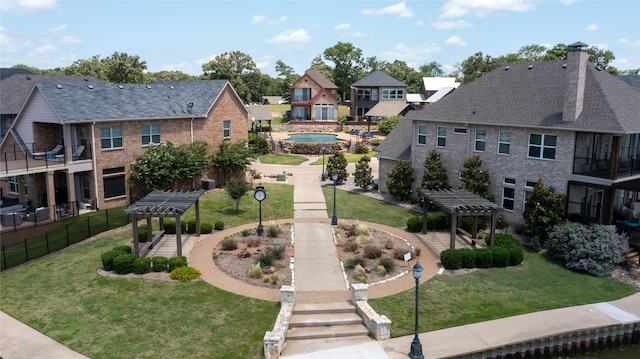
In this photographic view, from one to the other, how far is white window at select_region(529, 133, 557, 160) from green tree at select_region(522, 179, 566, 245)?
159cm

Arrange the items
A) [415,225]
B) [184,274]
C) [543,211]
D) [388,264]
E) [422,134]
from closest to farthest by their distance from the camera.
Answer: [184,274], [388,264], [543,211], [415,225], [422,134]

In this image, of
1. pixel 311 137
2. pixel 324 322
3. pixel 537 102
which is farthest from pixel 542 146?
pixel 311 137

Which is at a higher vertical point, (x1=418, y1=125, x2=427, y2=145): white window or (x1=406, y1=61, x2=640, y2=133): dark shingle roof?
(x1=406, y1=61, x2=640, y2=133): dark shingle roof

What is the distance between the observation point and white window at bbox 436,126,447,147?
30962mm

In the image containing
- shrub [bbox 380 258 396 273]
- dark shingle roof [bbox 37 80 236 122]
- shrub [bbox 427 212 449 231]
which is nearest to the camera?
shrub [bbox 380 258 396 273]

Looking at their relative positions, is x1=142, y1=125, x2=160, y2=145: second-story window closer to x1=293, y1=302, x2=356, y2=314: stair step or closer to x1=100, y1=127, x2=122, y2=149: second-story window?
x1=100, y1=127, x2=122, y2=149: second-story window

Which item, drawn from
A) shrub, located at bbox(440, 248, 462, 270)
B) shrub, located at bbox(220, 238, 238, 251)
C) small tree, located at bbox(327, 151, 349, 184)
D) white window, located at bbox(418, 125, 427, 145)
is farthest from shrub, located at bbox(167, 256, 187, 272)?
small tree, located at bbox(327, 151, 349, 184)

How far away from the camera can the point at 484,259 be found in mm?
21094

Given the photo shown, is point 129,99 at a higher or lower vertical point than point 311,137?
higher

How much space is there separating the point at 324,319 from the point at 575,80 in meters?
17.6

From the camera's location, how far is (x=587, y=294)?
18812mm

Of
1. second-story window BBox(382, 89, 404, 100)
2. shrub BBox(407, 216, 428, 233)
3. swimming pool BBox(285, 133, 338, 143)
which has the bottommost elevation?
shrub BBox(407, 216, 428, 233)

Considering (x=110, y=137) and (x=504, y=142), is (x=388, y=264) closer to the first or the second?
(x=504, y=142)

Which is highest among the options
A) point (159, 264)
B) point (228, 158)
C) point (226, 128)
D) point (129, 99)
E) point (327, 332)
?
point (129, 99)
